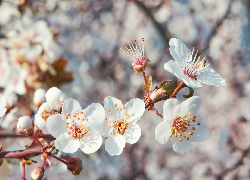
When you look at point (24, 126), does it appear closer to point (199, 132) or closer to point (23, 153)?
point (23, 153)

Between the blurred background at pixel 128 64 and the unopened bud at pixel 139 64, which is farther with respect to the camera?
the blurred background at pixel 128 64

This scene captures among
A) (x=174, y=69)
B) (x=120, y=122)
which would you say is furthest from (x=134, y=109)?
(x=174, y=69)

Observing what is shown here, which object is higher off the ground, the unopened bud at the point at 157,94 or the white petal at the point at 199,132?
the unopened bud at the point at 157,94

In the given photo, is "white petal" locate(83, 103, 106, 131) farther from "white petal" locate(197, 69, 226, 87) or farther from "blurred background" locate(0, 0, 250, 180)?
"blurred background" locate(0, 0, 250, 180)

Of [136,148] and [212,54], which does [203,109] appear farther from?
[136,148]

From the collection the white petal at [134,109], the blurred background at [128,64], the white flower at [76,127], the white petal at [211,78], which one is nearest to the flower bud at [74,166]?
the white flower at [76,127]

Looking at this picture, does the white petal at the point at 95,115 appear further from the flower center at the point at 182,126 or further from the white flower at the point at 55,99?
the flower center at the point at 182,126
